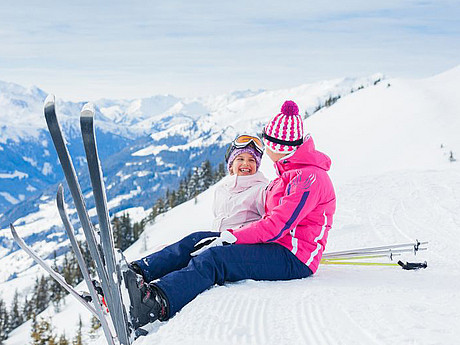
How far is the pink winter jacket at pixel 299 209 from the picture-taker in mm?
4125

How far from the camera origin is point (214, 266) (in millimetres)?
3943

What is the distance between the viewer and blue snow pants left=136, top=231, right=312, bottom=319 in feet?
12.1

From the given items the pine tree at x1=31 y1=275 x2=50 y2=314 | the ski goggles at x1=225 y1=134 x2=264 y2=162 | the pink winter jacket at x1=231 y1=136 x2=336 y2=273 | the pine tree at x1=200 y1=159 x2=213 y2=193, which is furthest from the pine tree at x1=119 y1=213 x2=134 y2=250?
the pink winter jacket at x1=231 y1=136 x2=336 y2=273

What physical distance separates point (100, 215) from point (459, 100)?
39.8 m

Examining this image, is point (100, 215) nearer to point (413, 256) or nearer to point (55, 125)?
point (55, 125)

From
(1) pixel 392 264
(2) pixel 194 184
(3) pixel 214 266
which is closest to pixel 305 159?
(3) pixel 214 266

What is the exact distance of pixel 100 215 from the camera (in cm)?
295

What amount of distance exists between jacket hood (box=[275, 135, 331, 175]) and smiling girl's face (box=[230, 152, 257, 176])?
77 cm

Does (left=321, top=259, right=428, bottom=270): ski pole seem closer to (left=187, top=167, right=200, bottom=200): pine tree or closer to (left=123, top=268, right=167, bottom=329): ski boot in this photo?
(left=123, top=268, right=167, bottom=329): ski boot

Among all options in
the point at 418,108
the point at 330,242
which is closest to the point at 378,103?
the point at 418,108

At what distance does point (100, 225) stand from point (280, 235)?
186 centimetres

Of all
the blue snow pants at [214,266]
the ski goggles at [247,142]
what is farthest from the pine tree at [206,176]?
the blue snow pants at [214,266]

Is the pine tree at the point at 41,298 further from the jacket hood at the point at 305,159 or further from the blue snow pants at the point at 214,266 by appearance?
the jacket hood at the point at 305,159

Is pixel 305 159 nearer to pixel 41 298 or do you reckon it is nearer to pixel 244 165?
pixel 244 165
